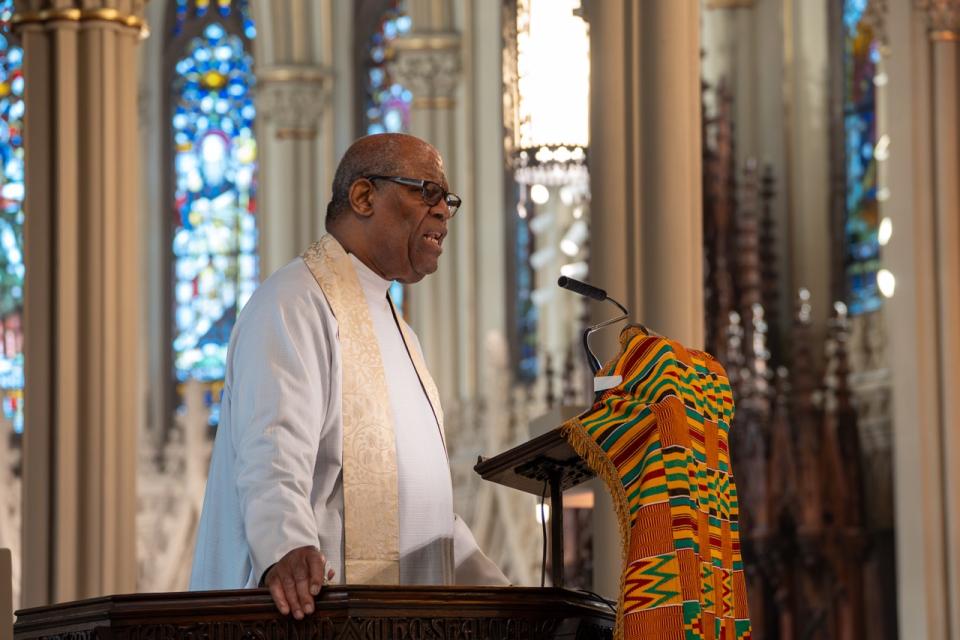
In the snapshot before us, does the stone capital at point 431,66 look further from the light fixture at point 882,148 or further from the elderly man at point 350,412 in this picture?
the elderly man at point 350,412

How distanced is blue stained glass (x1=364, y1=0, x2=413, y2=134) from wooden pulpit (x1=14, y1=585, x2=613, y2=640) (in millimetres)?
12969

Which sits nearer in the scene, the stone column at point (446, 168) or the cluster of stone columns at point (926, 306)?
the cluster of stone columns at point (926, 306)

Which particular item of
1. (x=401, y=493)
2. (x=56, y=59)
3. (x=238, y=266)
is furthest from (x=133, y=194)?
(x=238, y=266)

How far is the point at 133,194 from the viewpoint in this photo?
10297 mm

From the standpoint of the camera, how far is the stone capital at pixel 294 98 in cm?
1659

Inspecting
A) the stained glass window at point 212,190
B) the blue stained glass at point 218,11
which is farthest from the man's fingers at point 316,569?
the blue stained glass at point 218,11

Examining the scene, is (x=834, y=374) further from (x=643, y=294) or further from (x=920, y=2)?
(x=643, y=294)

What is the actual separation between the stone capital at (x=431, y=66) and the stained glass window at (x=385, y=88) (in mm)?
919

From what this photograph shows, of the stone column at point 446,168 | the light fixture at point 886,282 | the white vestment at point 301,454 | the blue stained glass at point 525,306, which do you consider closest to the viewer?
the white vestment at point 301,454

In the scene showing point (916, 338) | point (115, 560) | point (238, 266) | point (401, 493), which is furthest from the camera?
point (238, 266)

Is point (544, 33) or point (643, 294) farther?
point (544, 33)

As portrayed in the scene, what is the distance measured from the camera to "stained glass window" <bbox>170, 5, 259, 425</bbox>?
17.4 m

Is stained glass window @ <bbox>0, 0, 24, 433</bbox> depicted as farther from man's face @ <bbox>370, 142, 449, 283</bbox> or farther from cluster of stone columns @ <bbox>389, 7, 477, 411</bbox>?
man's face @ <bbox>370, 142, 449, 283</bbox>

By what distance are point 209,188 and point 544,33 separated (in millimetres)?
8213
